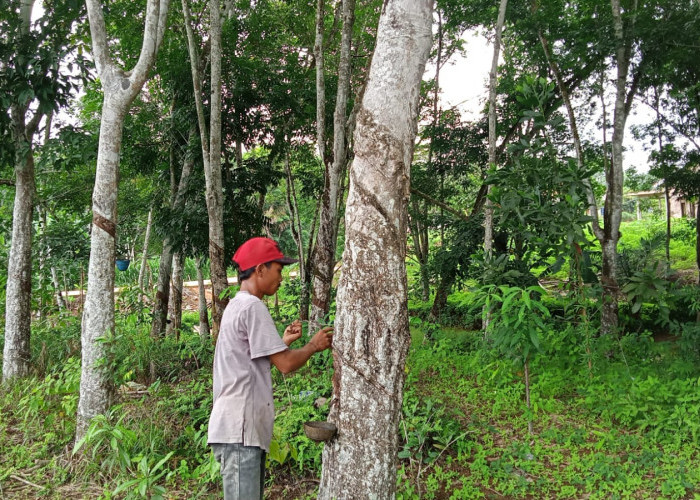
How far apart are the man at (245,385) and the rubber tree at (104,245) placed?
2.26 m

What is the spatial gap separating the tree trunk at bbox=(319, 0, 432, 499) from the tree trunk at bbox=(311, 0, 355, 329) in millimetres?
3200

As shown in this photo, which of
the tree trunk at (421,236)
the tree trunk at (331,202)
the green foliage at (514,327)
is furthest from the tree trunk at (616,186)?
the tree trunk at (331,202)

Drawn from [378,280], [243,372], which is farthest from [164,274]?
[378,280]

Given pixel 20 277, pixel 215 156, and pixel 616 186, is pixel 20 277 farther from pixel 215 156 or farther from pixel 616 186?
pixel 616 186

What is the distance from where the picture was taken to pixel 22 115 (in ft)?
19.3

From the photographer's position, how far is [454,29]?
869 centimetres

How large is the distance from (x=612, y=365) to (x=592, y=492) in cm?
211

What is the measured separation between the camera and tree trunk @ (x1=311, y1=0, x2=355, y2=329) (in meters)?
5.24

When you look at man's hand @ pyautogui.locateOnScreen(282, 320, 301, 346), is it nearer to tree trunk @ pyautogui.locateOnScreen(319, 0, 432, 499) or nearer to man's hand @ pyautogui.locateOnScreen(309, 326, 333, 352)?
man's hand @ pyautogui.locateOnScreen(309, 326, 333, 352)

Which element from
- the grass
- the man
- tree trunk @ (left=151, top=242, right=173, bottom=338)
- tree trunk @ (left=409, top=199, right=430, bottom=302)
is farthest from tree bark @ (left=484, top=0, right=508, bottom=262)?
tree trunk @ (left=151, top=242, right=173, bottom=338)

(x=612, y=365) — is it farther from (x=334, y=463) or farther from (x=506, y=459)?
(x=334, y=463)

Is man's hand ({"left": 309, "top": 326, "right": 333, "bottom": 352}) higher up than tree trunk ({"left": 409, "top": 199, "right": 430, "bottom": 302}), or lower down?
lower down

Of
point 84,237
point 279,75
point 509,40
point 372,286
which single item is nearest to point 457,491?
point 372,286

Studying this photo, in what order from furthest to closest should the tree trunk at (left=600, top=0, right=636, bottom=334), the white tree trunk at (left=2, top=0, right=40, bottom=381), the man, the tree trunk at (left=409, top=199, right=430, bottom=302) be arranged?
the tree trunk at (left=409, top=199, right=430, bottom=302), the tree trunk at (left=600, top=0, right=636, bottom=334), the white tree trunk at (left=2, top=0, right=40, bottom=381), the man
